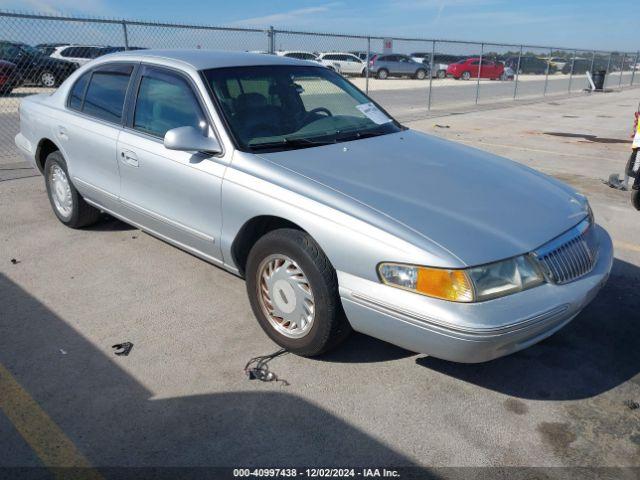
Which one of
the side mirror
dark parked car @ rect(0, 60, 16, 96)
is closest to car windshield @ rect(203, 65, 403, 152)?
the side mirror

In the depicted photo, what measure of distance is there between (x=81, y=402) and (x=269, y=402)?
0.94m

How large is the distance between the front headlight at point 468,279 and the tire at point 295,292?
377 millimetres

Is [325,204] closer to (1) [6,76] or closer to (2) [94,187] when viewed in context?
(2) [94,187]

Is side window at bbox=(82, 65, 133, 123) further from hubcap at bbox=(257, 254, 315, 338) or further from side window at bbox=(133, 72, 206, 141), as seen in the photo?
hubcap at bbox=(257, 254, 315, 338)

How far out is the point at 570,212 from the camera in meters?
3.23

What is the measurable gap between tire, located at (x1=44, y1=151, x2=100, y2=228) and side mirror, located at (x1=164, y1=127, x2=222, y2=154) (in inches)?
79.1

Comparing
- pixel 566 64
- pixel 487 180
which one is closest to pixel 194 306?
pixel 487 180

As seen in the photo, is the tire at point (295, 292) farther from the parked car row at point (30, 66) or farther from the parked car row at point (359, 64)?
the parked car row at point (30, 66)

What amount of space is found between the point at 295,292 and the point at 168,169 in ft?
4.28

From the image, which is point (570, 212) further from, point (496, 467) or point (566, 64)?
point (566, 64)

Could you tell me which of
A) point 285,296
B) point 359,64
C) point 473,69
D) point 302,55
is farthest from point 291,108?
point 473,69

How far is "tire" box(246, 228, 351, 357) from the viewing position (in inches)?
114

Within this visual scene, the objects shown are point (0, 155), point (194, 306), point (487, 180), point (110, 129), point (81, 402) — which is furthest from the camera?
point (0, 155)

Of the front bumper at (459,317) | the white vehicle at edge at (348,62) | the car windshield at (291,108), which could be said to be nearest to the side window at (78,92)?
the car windshield at (291,108)
